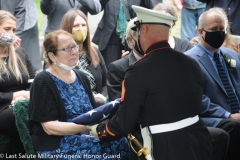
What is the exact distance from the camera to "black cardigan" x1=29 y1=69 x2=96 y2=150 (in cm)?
454

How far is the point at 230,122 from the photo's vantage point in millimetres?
5250

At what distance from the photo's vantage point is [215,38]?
5.50m

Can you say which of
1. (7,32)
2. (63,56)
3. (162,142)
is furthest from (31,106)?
(7,32)

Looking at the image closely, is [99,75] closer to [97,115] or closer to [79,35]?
[79,35]

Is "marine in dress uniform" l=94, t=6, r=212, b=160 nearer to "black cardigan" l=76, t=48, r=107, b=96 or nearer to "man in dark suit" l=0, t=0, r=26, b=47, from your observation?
"black cardigan" l=76, t=48, r=107, b=96

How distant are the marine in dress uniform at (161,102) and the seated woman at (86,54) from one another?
2083 millimetres

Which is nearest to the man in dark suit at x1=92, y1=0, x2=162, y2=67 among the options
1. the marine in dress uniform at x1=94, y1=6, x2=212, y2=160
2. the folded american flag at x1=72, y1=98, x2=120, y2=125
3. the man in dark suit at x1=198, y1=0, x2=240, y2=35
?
the man in dark suit at x1=198, y1=0, x2=240, y2=35

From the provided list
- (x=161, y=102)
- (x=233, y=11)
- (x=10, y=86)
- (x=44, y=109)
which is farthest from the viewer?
(x=233, y=11)

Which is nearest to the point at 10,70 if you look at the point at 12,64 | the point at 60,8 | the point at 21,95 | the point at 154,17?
the point at 12,64

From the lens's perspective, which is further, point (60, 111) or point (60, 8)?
point (60, 8)

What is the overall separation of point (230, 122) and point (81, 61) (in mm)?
1844

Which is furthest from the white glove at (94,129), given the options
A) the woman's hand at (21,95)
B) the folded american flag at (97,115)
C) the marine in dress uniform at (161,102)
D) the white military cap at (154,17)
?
the woman's hand at (21,95)

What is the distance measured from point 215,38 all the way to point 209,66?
292mm

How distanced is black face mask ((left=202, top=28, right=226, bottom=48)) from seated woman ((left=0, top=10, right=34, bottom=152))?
197 cm
